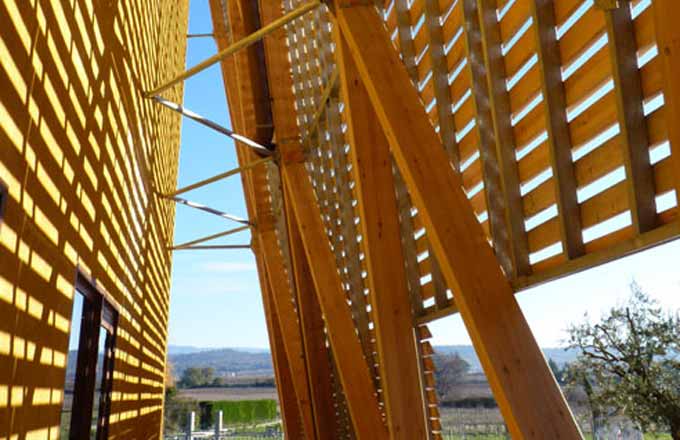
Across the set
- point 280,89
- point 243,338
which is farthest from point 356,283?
point 243,338

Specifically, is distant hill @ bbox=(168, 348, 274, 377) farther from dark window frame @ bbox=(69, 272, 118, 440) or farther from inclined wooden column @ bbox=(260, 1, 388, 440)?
dark window frame @ bbox=(69, 272, 118, 440)

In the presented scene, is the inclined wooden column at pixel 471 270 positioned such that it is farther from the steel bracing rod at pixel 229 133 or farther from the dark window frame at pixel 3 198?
the steel bracing rod at pixel 229 133

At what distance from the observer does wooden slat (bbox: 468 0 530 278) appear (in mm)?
2158

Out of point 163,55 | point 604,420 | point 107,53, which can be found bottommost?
point 604,420

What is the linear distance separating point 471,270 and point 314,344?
3385mm

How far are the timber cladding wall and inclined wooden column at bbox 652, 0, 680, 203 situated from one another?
→ 5.43ft

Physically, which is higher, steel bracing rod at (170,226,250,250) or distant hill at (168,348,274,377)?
distant hill at (168,348,274,377)

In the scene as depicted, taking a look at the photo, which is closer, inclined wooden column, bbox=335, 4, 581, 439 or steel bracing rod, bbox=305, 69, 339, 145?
inclined wooden column, bbox=335, 4, 581, 439

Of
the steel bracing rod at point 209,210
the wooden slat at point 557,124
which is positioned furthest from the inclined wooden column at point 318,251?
the wooden slat at point 557,124

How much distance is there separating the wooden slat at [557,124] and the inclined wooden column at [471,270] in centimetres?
29

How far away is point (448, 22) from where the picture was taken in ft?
8.84

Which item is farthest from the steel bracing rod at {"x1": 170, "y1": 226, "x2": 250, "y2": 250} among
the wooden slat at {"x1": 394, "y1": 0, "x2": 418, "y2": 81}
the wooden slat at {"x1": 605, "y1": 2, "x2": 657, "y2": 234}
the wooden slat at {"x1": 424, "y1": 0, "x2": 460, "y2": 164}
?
the wooden slat at {"x1": 605, "y1": 2, "x2": 657, "y2": 234}

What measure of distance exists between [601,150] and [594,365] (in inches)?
391

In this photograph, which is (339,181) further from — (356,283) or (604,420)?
(604,420)
